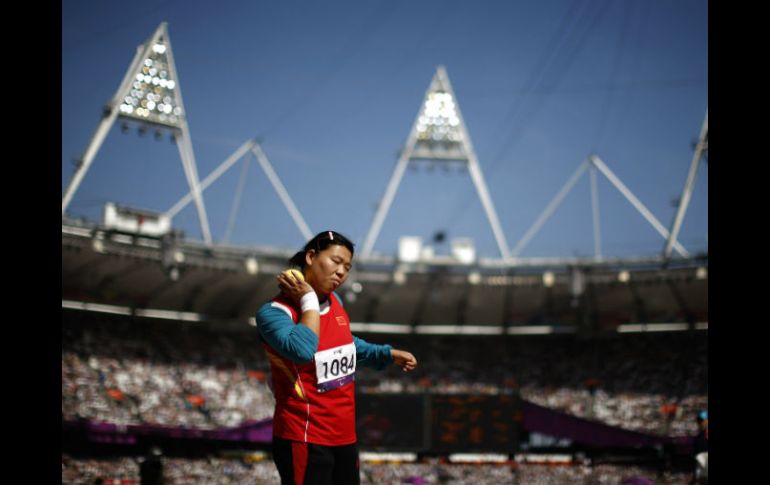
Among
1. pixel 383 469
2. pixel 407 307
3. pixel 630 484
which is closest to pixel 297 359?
pixel 630 484

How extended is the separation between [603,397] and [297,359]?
2686 cm

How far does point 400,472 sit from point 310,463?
19.7m

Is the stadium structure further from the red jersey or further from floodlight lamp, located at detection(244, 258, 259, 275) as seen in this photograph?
the red jersey

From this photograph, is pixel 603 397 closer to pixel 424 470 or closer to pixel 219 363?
pixel 424 470

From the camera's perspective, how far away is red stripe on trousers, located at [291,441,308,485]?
3297 millimetres

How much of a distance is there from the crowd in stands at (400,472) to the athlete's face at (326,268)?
17.6 m

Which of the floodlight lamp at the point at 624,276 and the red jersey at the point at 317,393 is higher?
the floodlight lamp at the point at 624,276

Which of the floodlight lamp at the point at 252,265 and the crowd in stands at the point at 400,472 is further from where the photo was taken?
the floodlight lamp at the point at 252,265

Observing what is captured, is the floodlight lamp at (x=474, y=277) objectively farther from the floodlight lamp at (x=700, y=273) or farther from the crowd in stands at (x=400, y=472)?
the crowd in stands at (x=400, y=472)

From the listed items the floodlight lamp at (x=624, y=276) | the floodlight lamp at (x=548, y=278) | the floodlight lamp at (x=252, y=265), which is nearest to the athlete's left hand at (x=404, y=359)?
the floodlight lamp at (x=252, y=265)

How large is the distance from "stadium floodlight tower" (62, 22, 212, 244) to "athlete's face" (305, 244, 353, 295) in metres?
22.9

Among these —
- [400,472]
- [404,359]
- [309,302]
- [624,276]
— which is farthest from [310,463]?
[624,276]

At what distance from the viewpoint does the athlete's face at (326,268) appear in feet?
11.8
